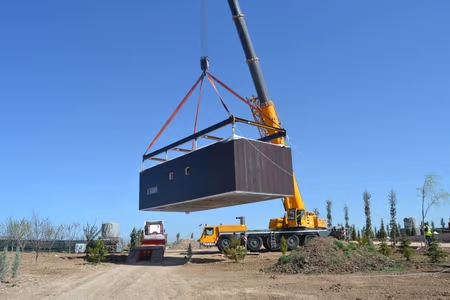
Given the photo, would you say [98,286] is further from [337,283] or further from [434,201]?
[434,201]

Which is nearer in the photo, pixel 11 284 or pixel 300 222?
pixel 11 284

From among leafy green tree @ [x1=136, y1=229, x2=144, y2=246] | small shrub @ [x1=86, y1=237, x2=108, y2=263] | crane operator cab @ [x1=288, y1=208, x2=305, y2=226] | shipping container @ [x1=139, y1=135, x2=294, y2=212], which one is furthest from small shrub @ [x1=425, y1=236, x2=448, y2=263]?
leafy green tree @ [x1=136, y1=229, x2=144, y2=246]

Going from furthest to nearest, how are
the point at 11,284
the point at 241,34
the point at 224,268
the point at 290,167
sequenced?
the point at 241,34 < the point at 290,167 < the point at 224,268 < the point at 11,284

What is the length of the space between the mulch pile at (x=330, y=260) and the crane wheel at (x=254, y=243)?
13.0 metres

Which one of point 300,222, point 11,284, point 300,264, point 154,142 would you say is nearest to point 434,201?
point 300,222

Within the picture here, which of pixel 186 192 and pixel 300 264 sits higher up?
pixel 186 192

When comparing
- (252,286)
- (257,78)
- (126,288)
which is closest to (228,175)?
(252,286)

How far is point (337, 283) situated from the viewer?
37.6ft

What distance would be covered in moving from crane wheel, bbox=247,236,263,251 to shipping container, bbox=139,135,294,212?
7564 mm

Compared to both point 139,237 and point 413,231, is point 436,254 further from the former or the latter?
point 413,231

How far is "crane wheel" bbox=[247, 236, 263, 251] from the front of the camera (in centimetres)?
2894

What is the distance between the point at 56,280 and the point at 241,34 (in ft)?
57.9

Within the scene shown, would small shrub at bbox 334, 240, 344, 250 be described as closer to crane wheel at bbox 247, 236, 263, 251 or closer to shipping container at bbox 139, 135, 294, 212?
shipping container at bbox 139, 135, 294, 212

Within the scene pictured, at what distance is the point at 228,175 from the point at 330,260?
5783mm
